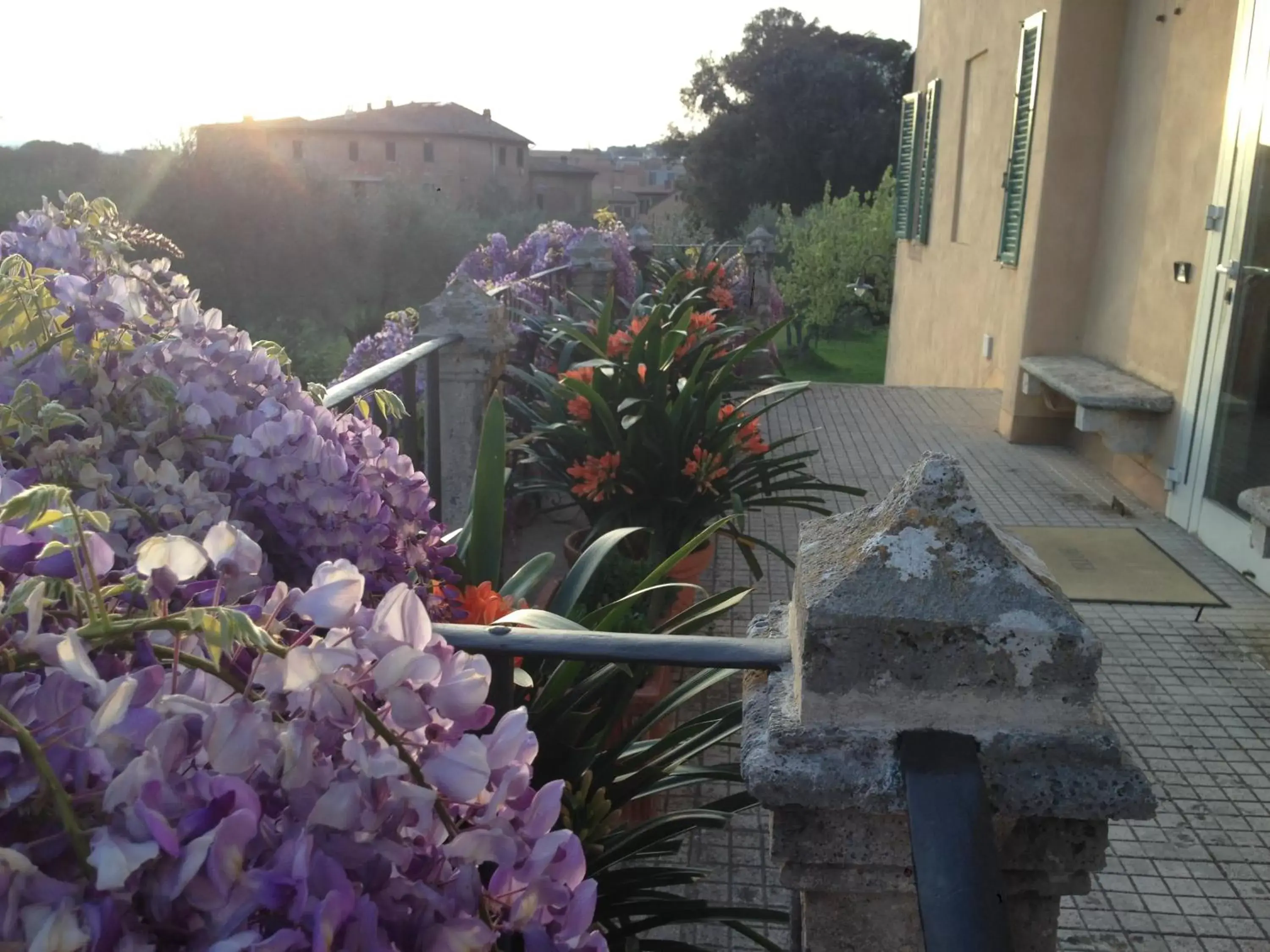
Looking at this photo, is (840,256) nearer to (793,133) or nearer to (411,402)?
(793,133)

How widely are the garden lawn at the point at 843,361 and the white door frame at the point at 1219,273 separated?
42.7 ft

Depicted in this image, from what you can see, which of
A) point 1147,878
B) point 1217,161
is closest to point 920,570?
point 1147,878

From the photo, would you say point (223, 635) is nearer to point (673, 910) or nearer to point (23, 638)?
point (23, 638)

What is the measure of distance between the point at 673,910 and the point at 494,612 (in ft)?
1.64

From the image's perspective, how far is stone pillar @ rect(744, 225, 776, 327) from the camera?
348 inches

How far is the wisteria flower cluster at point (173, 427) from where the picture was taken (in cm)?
105

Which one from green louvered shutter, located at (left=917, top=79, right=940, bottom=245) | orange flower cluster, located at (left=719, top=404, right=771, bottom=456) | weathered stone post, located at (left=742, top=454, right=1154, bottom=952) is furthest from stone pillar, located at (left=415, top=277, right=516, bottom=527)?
green louvered shutter, located at (left=917, top=79, right=940, bottom=245)

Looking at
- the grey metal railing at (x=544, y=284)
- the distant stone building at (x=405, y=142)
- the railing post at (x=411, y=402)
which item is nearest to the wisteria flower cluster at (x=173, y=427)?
the railing post at (x=411, y=402)

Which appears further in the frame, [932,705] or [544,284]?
[544,284]

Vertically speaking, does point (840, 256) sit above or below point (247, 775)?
below

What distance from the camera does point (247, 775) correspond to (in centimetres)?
57

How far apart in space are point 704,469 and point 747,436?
0.26 meters

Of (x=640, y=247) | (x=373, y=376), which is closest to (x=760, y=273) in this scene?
(x=640, y=247)

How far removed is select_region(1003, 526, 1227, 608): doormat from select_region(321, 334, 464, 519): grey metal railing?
6.38 feet
